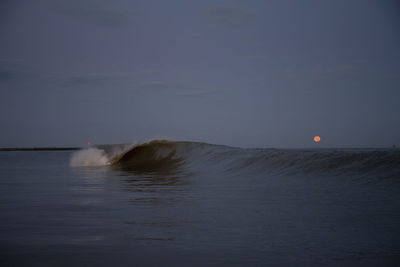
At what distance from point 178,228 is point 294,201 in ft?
7.97

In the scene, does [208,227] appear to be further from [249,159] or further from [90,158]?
[90,158]

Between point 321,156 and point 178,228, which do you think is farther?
point 321,156

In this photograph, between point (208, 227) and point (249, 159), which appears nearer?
point (208, 227)

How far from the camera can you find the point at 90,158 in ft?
76.3

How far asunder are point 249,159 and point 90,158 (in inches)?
532

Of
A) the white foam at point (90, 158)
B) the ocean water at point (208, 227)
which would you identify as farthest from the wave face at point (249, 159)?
the ocean water at point (208, 227)

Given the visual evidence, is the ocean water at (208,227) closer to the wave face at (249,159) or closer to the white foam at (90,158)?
the wave face at (249,159)

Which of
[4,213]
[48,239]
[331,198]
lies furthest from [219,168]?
[48,239]

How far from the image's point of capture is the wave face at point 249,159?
9.28 metres

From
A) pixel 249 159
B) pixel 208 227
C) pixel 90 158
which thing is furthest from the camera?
pixel 90 158

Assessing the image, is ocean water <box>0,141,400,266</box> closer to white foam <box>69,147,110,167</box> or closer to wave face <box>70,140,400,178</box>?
wave face <box>70,140,400,178</box>

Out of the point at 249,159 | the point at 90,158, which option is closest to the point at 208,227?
the point at 249,159

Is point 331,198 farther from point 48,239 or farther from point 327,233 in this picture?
point 48,239

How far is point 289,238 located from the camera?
3.12 metres
